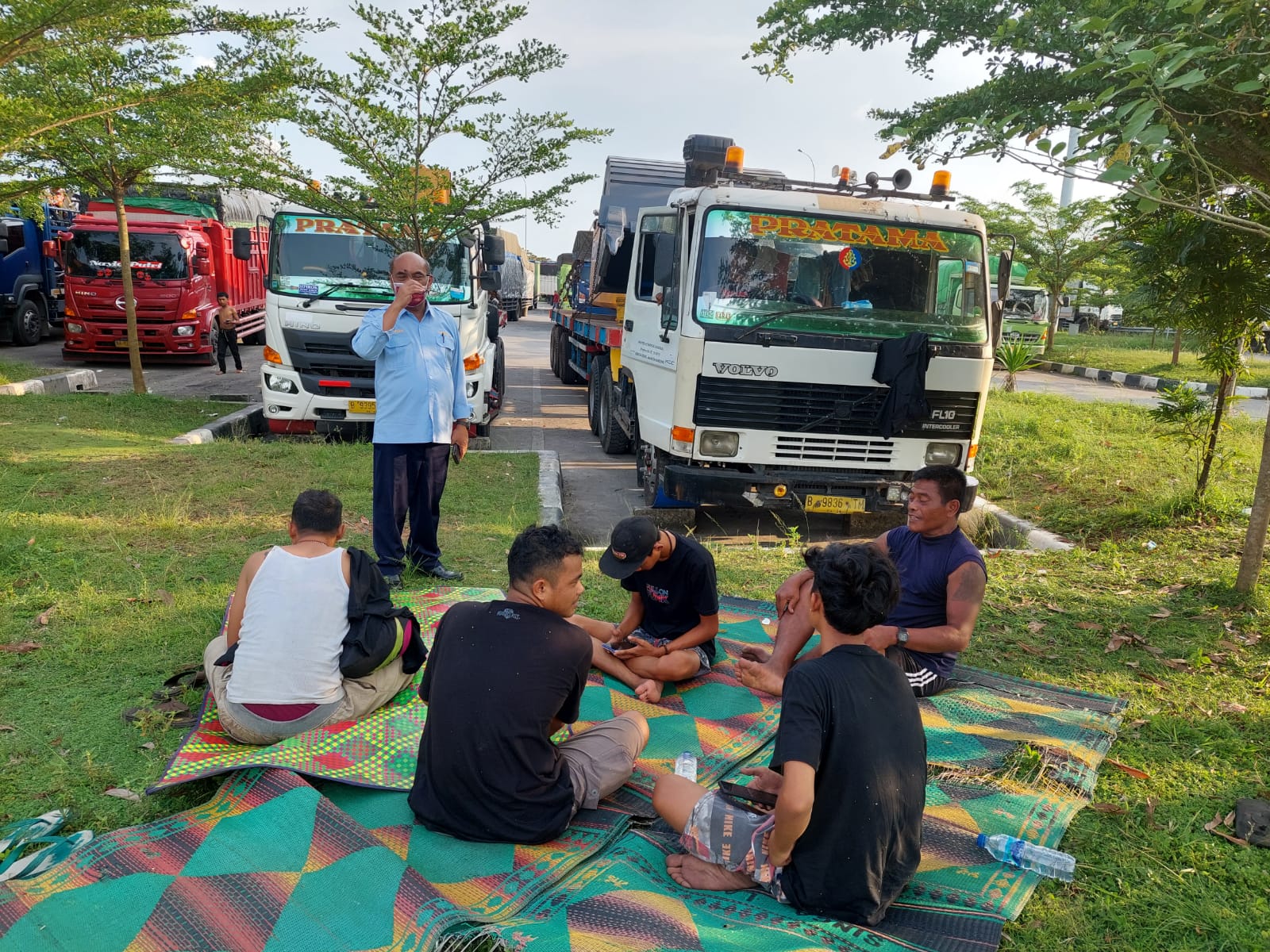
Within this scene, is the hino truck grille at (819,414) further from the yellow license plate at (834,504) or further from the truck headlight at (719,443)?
the yellow license plate at (834,504)

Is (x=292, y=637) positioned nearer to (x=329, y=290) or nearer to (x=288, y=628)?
(x=288, y=628)

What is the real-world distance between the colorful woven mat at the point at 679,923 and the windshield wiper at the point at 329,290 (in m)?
7.74

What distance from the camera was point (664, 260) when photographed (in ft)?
22.9

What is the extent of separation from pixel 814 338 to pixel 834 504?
1.32 meters

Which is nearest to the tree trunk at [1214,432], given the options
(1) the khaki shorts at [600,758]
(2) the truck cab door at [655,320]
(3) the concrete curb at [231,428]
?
(2) the truck cab door at [655,320]

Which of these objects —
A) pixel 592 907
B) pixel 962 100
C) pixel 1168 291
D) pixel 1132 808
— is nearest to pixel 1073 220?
pixel 1168 291

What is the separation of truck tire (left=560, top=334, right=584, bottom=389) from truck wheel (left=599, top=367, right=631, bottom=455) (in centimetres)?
515

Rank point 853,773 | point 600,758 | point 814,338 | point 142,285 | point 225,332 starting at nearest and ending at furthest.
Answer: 1. point 853,773
2. point 600,758
3. point 814,338
4. point 142,285
5. point 225,332

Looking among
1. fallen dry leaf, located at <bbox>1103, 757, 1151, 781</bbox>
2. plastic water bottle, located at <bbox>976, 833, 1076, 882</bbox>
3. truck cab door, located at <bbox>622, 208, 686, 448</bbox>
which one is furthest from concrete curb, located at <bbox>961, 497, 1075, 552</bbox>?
plastic water bottle, located at <bbox>976, 833, 1076, 882</bbox>

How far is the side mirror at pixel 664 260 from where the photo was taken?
6910mm

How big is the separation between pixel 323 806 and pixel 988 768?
102 inches

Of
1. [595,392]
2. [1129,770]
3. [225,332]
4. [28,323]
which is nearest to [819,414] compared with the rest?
[1129,770]

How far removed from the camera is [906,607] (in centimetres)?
424

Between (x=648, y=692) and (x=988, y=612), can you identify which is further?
(x=988, y=612)
